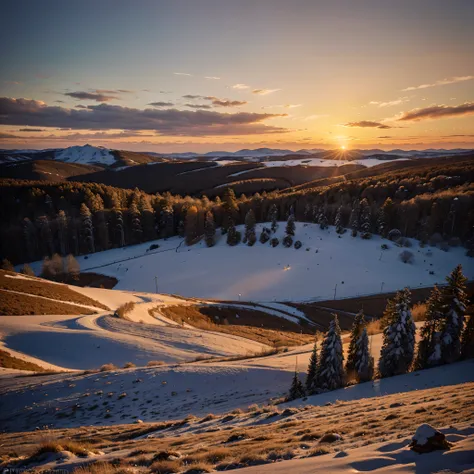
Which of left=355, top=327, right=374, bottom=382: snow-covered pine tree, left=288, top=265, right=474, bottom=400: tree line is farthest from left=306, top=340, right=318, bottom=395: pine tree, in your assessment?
left=355, top=327, right=374, bottom=382: snow-covered pine tree

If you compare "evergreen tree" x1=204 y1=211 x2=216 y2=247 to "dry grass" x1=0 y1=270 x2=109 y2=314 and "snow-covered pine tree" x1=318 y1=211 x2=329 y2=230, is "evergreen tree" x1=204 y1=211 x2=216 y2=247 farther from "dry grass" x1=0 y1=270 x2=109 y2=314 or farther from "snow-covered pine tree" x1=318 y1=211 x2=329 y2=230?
"dry grass" x1=0 y1=270 x2=109 y2=314

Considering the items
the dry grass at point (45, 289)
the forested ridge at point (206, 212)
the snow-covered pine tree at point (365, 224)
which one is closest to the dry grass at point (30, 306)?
the dry grass at point (45, 289)

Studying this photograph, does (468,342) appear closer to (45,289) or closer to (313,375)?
(313,375)

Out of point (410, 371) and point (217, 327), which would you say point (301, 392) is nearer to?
point (410, 371)

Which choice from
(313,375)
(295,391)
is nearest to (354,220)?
(313,375)

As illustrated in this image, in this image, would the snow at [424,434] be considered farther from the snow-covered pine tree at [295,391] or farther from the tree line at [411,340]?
the tree line at [411,340]

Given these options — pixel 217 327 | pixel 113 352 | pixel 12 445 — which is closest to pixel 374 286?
pixel 217 327
